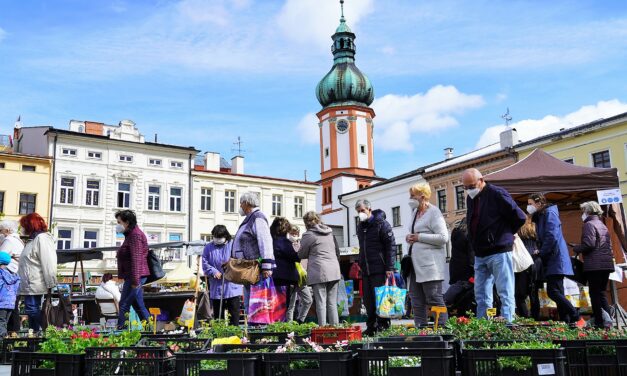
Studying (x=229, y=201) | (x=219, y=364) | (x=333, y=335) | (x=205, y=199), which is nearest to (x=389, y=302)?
(x=333, y=335)

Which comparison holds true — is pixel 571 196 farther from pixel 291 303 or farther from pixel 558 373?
pixel 558 373

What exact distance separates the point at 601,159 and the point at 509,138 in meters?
7.88

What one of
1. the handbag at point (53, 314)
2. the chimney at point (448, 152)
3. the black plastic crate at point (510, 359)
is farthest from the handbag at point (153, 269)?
the chimney at point (448, 152)

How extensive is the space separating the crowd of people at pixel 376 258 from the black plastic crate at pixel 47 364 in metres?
3.14

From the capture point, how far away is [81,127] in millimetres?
42500

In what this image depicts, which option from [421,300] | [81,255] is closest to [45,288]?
[421,300]

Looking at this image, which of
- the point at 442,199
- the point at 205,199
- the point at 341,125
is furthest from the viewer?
the point at 341,125

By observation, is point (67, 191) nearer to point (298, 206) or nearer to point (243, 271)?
point (298, 206)

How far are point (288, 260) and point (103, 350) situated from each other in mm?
5333

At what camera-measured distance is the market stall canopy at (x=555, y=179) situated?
11609mm

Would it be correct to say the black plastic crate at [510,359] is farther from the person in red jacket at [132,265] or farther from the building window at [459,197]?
the building window at [459,197]

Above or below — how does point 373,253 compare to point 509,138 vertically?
below

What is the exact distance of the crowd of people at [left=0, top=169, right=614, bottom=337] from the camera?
23.4 feet

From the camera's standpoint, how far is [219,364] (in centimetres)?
383
